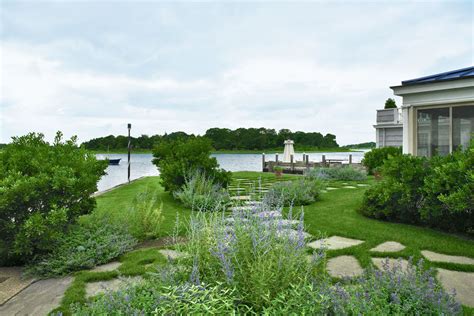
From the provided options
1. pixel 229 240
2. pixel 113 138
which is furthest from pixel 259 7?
pixel 113 138

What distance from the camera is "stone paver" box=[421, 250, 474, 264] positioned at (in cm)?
348

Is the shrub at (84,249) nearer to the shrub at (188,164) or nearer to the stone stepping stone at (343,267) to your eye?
the stone stepping stone at (343,267)

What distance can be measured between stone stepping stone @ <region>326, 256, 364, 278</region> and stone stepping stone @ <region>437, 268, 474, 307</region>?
0.70 m

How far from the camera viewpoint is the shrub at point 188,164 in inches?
309

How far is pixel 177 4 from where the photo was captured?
8.59 meters

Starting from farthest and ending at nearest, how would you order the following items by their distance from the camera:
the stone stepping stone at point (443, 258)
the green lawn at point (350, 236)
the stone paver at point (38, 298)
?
the stone stepping stone at point (443, 258) → the green lawn at point (350, 236) → the stone paver at point (38, 298)

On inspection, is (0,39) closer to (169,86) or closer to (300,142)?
(169,86)

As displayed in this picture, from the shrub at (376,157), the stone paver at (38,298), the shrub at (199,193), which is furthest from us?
the shrub at (376,157)

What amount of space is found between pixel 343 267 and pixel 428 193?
2.22 metres

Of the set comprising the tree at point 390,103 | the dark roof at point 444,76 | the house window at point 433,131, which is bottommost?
the house window at point 433,131

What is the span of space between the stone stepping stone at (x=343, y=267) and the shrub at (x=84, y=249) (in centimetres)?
236

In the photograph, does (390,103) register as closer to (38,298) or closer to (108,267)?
(108,267)

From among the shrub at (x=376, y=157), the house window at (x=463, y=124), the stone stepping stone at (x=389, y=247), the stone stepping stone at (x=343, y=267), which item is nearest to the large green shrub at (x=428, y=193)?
the stone stepping stone at (x=389, y=247)

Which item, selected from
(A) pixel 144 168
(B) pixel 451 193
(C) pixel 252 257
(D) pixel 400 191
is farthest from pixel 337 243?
(A) pixel 144 168
